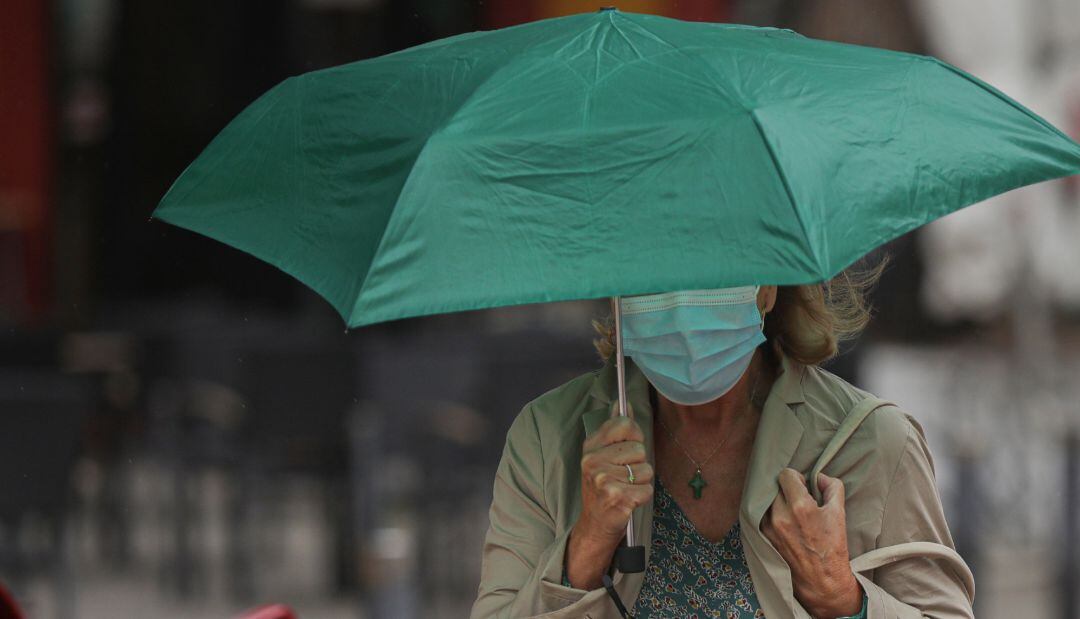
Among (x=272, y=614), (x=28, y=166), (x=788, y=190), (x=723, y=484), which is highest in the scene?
(x=28, y=166)

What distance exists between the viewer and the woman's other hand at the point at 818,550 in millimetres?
2352

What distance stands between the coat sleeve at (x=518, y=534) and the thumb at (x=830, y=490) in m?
0.41

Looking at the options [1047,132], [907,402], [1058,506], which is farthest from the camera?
[907,402]

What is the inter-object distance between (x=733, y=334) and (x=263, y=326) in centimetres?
789

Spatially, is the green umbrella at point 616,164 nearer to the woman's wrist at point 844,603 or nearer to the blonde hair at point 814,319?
the blonde hair at point 814,319

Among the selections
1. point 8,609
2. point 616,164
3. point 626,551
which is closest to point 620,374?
point 626,551

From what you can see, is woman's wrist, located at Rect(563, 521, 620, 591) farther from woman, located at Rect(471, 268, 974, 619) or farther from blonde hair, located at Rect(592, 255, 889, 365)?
blonde hair, located at Rect(592, 255, 889, 365)

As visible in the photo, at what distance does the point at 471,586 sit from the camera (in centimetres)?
745

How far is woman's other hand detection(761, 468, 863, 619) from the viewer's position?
2.35 m

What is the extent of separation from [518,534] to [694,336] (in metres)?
0.48

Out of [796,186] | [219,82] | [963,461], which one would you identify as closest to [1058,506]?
[963,461]

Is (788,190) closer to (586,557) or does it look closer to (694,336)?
(694,336)

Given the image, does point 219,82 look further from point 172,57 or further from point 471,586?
point 471,586

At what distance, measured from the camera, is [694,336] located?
2363mm
